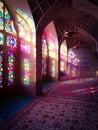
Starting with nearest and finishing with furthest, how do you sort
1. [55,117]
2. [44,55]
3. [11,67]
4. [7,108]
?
[55,117]
[7,108]
[11,67]
[44,55]

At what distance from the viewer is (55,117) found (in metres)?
3.73

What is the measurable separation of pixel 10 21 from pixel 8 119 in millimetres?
4393

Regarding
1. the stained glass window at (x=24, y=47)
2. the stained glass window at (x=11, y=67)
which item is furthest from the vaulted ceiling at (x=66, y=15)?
the stained glass window at (x=11, y=67)

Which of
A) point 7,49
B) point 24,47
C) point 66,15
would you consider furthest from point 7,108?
point 66,15

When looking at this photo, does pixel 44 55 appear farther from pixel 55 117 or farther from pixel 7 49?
pixel 55 117

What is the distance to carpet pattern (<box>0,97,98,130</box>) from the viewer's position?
127 inches

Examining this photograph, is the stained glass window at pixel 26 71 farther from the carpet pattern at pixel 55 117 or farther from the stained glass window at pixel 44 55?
the stained glass window at pixel 44 55

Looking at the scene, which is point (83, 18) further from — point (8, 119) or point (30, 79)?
point (8, 119)

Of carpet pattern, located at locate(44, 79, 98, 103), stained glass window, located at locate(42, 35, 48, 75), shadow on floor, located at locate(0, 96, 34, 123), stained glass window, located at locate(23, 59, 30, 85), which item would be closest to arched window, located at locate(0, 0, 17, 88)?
stained glass window, located at locate(23, 59, 30, 85)

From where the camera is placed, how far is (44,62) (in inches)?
405

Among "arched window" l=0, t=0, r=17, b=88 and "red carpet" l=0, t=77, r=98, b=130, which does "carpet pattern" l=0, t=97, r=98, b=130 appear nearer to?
"red carpet" l=0, t=77, r=98, b=130

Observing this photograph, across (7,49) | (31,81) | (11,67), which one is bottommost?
(31,81)

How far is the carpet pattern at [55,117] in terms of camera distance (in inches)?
127

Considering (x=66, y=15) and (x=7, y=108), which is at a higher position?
(x=66, y=15)
